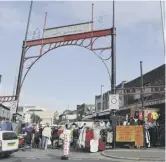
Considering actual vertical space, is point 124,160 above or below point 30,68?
below

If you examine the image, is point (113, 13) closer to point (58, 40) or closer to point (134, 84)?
point (58, 40)

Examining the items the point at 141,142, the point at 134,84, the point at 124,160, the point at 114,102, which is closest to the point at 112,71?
the point at 114,102

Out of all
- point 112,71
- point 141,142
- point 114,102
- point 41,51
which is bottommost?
point 141,142

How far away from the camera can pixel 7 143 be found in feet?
56.7

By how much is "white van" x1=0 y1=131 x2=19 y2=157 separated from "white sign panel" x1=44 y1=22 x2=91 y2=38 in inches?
480

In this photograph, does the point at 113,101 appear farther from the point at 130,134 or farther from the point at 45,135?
the point at 45,135

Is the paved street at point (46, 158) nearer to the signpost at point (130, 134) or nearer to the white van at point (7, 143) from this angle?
the white van at point (7, 143)

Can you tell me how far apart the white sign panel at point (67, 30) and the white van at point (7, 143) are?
12194mm

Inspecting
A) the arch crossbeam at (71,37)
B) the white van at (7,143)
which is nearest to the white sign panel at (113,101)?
the arch crossbeam at (71,37)

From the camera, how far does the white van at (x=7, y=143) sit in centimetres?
1695

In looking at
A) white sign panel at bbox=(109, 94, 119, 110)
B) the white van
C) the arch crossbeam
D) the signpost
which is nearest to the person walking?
the signpost

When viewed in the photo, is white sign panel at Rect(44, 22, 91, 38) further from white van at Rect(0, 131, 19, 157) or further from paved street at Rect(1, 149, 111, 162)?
white van at Rect(0, 131, 19, 157)

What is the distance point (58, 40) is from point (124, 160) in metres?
14.2

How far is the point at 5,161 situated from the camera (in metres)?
15.7
